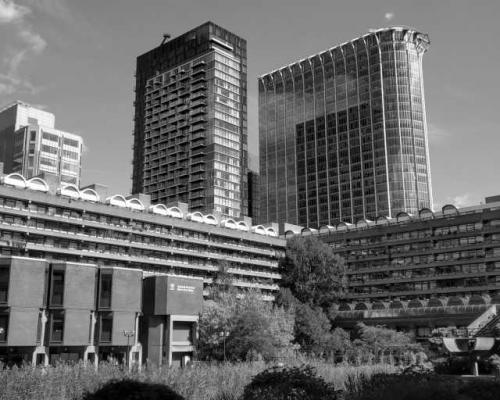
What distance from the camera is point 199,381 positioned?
36031mm

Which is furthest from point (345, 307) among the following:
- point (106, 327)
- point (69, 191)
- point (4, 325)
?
point (4, 325)

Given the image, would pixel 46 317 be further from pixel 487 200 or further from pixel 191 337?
pixel 487 200

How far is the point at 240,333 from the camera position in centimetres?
9131

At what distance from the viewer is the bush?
75.2ft

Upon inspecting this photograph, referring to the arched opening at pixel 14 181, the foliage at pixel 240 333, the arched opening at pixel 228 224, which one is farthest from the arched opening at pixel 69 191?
the arched opening at pixel 228 224

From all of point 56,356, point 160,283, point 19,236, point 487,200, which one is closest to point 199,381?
point 56,356

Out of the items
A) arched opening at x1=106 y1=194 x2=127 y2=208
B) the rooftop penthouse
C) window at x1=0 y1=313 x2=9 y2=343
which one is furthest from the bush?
arched opening at x1=106 y1=194 x2=127 y2=208

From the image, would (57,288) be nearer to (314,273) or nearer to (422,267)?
(314,273)

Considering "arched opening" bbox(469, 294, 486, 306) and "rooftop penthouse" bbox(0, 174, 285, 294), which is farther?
"arched opening" bbox(469, 294, 486, 306)

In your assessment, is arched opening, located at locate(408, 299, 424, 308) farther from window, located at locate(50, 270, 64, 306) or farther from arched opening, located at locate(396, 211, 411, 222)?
window, located at locate(50, 270, 64, 306)

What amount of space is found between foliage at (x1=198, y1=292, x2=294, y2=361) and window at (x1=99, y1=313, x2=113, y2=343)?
50.0 feet

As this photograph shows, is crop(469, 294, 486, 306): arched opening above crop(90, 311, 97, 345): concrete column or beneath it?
above

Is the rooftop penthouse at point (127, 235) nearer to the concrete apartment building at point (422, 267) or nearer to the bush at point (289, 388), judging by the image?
the concrete apartment building at point (422, 267)

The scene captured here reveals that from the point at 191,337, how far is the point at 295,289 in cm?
4596
